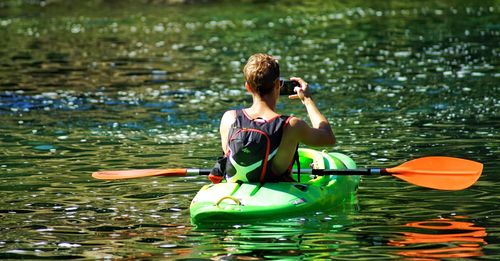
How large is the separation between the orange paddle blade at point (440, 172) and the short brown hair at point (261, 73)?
5.30 feet

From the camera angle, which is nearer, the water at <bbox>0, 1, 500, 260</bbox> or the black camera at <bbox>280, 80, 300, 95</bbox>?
the water at <bbox>0, 1, 500, 260</bbox>

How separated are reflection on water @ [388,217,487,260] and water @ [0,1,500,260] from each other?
0.06ft

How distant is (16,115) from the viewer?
17.6 metres

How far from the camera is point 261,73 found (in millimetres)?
9289

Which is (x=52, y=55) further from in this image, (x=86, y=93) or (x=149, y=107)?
(x=149, y=107)

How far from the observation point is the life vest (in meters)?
9.41

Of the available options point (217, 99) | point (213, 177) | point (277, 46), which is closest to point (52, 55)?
point (277, 46)

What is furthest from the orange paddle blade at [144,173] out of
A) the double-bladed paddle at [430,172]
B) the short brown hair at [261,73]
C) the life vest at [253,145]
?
the short brown hair at [261,73]

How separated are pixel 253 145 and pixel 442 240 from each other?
1.85 m

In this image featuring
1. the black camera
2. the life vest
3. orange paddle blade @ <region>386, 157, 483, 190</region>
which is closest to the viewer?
the life vest

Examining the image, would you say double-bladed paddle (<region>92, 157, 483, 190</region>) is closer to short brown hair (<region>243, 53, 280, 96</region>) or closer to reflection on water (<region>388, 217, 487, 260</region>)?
reflection on water (<region>388, 217, 487, 260</region>)

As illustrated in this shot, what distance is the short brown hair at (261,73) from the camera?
30.5ft

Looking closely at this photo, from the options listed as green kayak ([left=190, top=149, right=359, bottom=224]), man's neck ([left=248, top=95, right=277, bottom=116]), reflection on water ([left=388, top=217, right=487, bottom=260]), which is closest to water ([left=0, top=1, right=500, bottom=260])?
reflection on water ([left=388, top=217, right=487, bottom=260])

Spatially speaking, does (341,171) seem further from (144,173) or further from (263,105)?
(144,173)
